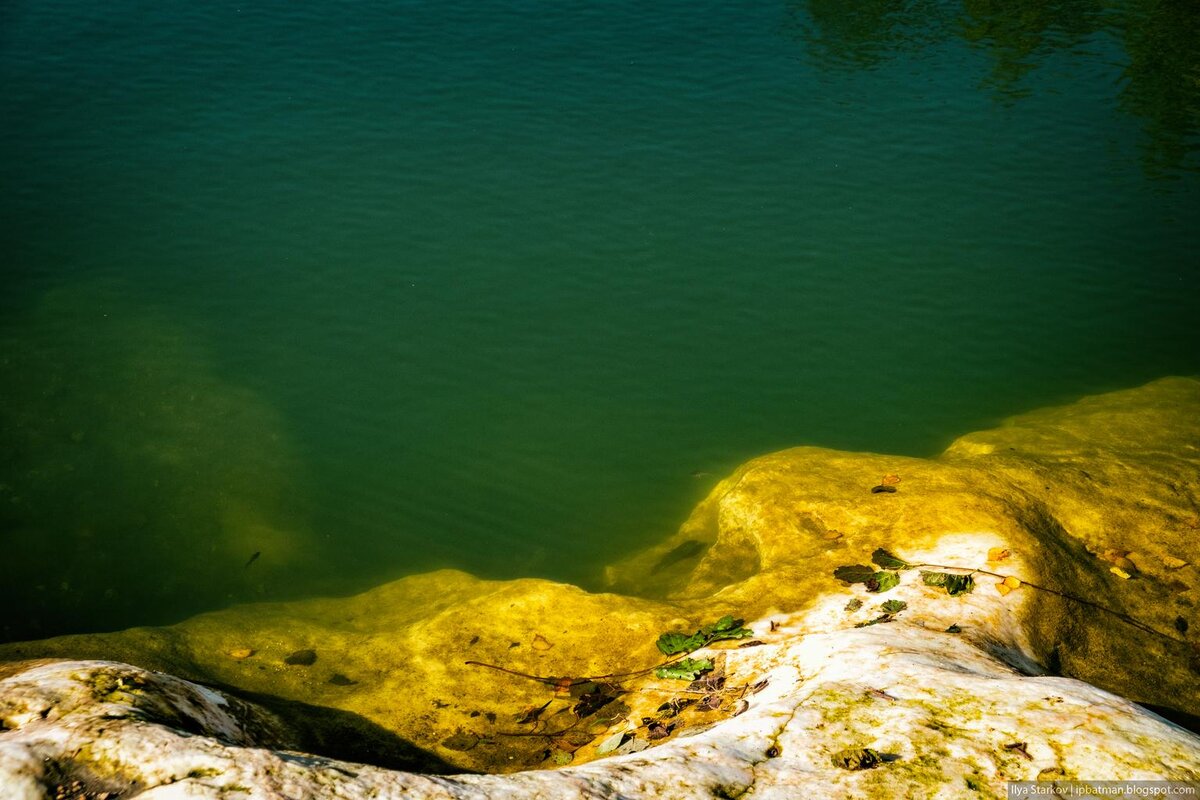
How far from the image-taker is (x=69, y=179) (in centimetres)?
1529

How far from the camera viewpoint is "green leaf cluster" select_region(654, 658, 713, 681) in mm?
5469

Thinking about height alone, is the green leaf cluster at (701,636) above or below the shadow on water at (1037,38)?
below

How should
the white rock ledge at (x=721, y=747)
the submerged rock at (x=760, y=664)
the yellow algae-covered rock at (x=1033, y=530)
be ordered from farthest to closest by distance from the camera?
the yellow algae-covered rock at (x=1033, y=530)
the submerged rock at (x=760, y=664)
the white rock ledge at (x=721, y=747)

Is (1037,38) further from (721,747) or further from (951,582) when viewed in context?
(721,747)

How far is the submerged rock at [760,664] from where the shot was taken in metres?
3.57

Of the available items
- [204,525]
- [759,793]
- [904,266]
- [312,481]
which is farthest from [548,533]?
[904,266]

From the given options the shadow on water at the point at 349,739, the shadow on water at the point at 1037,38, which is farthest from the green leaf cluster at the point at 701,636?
the shadow on water at the point at 1037,38

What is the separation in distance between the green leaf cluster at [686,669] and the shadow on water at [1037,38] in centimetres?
1665

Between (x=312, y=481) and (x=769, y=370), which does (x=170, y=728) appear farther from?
(x=769, y=370)

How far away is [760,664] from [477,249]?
10.2m

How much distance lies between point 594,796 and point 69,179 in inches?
645

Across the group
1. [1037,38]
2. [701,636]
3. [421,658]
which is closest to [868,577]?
[701,636]

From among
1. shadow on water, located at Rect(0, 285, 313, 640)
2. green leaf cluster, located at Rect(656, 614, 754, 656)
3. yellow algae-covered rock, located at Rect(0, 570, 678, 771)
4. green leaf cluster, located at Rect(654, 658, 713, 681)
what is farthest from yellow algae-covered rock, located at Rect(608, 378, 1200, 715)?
shadow on water, located at Rect(0, 285, 313, 640)

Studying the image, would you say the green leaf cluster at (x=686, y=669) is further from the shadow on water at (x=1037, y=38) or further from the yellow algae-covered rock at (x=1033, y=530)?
the shadow on water at (x=1037, y=38)
